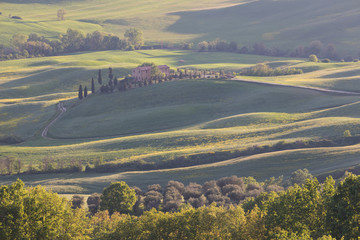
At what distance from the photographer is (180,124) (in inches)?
3937

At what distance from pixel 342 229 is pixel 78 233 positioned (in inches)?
693

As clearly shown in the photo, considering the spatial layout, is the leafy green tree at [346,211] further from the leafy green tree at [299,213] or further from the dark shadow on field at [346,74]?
the dark shadow on field at [346,74]

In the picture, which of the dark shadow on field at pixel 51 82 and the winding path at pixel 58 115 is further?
the dark shadow on field at pixel 51 82

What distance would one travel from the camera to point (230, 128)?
8919 centimetres

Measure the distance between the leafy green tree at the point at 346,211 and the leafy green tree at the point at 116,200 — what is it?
26337mm

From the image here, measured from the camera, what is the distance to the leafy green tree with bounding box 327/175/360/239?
1114 inches

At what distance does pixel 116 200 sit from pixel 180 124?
164 feet

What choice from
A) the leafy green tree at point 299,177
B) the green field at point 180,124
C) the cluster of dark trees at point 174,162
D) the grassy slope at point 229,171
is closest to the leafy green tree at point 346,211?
the leafy green tree at point 299,177

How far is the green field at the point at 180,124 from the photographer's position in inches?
2542

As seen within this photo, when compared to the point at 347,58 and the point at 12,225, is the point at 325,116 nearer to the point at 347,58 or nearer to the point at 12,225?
the point at 12,225

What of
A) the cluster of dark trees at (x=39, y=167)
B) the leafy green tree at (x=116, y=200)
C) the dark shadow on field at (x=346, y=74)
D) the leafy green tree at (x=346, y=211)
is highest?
the dark shadow on field at (x=346, y=74)

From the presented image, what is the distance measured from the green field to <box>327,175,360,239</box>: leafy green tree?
29411 millimetres

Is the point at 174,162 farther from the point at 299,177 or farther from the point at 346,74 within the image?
the point at 346,74

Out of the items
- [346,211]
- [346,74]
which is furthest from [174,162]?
[346,74]
